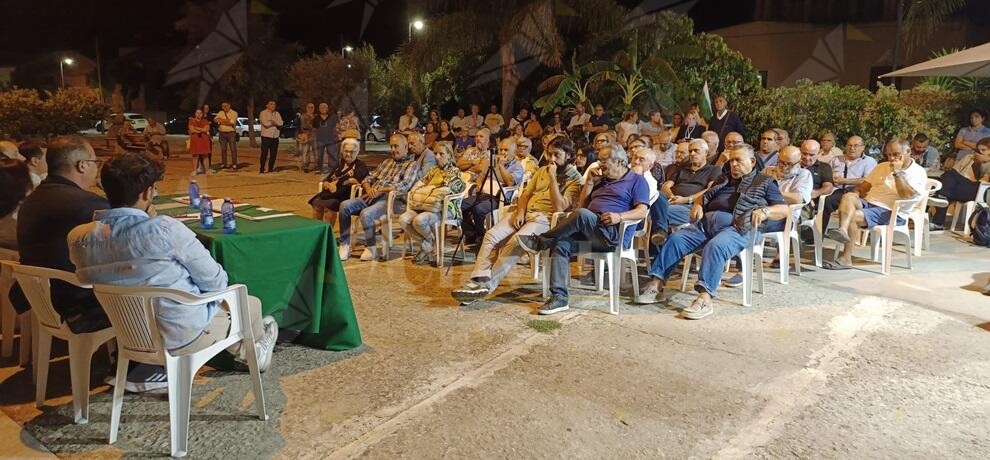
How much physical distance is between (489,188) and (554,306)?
2310mm

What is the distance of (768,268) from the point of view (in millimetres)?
6672

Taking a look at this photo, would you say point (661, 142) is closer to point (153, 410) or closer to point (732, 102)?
point (153, 410)

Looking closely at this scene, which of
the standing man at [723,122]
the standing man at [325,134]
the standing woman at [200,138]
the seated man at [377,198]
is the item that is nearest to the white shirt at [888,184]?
the standing man at [723,122]

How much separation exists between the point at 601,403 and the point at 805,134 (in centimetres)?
1025

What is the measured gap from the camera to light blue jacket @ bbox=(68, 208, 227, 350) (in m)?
3.10

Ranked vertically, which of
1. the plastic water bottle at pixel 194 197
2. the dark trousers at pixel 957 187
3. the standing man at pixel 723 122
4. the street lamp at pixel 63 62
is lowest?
the dark trousers at pixel 957 187

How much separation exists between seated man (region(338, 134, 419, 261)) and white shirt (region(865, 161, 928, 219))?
4.44 m

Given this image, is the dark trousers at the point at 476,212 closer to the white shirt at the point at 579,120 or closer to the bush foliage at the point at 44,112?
the white shirt at the point at 579,120

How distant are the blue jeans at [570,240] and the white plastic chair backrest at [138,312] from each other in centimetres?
268

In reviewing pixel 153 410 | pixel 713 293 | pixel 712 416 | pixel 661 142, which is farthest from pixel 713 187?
pixel 153 410

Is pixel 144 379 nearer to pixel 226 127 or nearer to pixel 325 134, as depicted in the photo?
pixel 325 134

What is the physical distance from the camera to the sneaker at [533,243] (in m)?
5.44

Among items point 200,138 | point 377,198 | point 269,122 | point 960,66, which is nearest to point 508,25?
A: point 269,122

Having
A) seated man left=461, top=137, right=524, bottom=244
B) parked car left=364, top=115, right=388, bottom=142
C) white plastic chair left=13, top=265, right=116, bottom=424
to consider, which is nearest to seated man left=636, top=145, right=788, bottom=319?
seated man left=461, top=137, right=524, bottom=244
